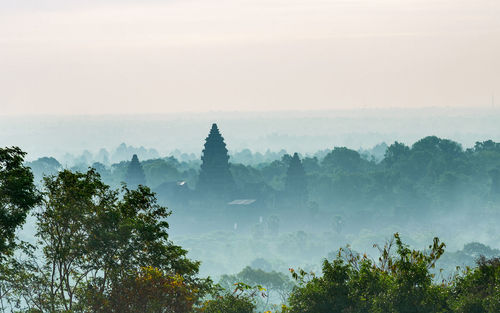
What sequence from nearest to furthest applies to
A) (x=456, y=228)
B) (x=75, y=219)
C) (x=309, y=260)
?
1. (x=75, y=219)
2. (x=309, y=260)
3. (x=456, y=228)

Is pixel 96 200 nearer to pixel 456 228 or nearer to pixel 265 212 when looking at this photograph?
pixel 265 212

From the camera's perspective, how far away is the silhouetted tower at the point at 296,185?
412 ft

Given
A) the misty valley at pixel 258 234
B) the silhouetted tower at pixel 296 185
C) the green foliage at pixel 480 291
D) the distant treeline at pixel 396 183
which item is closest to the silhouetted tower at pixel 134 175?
the misty valley at pixel 258 234

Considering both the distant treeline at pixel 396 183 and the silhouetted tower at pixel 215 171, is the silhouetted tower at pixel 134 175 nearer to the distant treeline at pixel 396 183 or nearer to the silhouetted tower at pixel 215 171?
the distant treeline at pixel 396 183

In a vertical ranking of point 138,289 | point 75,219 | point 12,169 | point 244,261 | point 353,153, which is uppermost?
point 12,169

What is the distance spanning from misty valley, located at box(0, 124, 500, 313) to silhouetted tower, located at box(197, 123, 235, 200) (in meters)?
0.20

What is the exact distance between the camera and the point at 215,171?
121312 millimetres

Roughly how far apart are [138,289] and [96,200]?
4255mm

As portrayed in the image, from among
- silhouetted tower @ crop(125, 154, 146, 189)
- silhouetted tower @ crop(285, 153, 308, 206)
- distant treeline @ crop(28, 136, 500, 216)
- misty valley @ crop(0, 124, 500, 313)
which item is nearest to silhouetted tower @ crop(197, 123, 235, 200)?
misty valley @ crop(0, 124, 500, 313)

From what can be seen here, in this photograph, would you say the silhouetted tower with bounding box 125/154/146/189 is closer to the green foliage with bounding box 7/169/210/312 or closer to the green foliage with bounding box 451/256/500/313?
the green foliage with bounding box 7/169/210/312

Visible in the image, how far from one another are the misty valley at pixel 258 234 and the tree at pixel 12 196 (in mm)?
38

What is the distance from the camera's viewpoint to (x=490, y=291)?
1989cm

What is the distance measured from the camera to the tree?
20203 millimetres

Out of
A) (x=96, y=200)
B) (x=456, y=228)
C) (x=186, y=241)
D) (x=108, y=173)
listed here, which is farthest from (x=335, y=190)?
(x=96, y=200)
